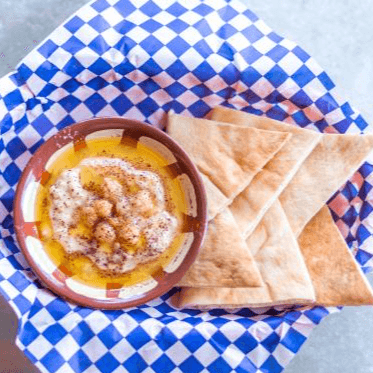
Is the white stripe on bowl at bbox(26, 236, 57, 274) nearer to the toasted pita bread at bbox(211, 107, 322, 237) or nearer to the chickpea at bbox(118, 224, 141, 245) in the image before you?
the chickpea at bbox(118, 224, 141, 245)

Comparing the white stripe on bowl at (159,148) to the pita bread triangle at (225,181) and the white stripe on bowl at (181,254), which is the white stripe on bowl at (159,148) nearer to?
the pita bread triangle at (225,181)

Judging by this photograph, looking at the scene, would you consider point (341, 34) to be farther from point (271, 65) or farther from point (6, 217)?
point (6, 217)

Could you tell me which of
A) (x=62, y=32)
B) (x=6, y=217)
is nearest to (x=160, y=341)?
(x=6, y=217)

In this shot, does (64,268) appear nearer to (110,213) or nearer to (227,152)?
(110,213)

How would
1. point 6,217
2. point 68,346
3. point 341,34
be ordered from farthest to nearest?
point 341,34
point 6,217
point 68,346

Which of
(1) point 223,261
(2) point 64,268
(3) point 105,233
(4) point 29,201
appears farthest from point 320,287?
(4) point 29,201

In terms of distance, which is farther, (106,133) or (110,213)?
(106,133)
